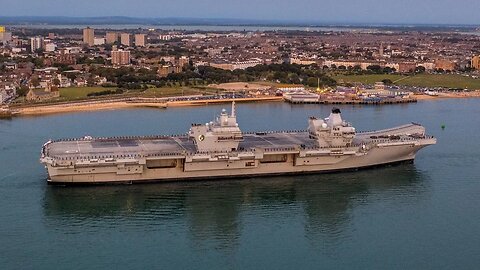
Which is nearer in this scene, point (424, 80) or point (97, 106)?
point (97, 106)

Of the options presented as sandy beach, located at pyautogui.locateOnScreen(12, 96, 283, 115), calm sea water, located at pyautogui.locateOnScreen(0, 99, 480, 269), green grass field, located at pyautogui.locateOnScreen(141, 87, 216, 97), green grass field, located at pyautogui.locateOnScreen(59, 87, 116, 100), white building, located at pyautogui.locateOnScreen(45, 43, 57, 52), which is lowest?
calm sea water, located at pyautogui.locateOnScreen(0, 99, 480, 269)

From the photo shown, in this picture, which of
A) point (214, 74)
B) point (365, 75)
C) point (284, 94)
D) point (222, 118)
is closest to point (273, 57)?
point (365, 75)

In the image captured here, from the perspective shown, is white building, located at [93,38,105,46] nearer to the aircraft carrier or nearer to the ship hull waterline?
the aircraft carrier

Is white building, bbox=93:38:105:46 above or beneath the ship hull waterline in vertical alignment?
above

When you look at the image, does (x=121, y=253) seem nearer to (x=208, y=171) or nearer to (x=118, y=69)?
(x=208, y=171)

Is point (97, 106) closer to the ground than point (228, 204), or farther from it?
farther from it

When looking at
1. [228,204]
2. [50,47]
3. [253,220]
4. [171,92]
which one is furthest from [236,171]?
[50,47]

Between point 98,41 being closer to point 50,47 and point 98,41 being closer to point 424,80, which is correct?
point 50,47

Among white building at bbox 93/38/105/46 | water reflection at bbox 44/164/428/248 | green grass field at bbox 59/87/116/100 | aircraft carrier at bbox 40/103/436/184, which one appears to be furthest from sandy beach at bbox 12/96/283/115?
white building at bbox 93/38/105/46
